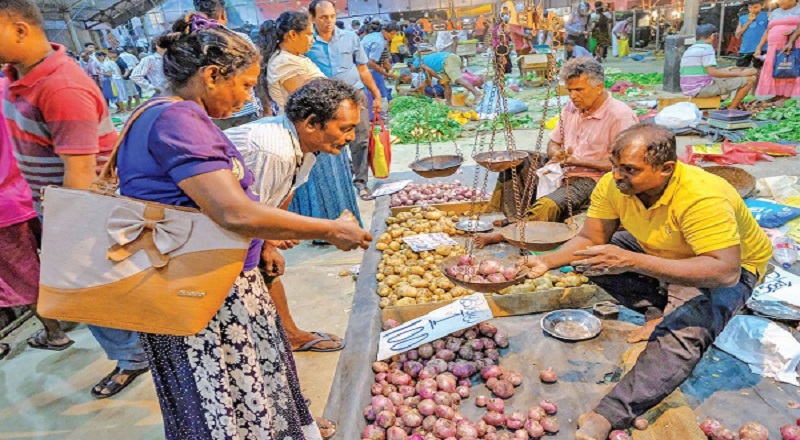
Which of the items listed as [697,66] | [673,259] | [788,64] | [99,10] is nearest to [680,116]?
[697,66]

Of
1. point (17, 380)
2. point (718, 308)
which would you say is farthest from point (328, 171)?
point (718, 308)

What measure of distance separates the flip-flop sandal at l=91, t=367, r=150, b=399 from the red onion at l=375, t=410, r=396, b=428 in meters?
1.42

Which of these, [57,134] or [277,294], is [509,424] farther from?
[57,134]

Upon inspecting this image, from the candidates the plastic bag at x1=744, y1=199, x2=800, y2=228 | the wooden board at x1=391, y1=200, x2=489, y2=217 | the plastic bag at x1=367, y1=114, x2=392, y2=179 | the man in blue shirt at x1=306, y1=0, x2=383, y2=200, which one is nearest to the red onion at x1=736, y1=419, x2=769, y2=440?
the plastic bag at x1=744, y1=199, x2=800, y2=228

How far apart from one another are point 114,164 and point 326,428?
134 centimetres

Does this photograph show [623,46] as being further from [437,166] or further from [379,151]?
[437,166]

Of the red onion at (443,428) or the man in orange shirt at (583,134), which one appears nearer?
the red onion at (443,428)

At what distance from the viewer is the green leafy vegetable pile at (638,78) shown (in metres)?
10.3

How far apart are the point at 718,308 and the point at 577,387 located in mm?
691

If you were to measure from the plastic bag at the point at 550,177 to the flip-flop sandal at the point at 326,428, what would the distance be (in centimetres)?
239

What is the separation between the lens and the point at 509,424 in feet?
6.77

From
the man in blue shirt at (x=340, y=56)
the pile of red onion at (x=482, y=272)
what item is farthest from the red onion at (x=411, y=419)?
the man in blue shirt at (x=340, y=56)

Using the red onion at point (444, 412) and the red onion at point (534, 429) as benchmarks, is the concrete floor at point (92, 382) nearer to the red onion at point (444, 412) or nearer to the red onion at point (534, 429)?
the red onion at point (444, 412)

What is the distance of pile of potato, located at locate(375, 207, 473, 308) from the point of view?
2.99 meters
